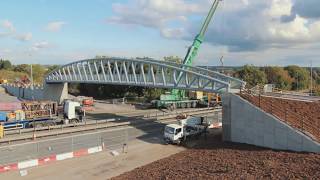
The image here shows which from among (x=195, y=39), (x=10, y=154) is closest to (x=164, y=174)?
(x=10, y=154)

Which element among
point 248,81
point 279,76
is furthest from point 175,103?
point 279,76

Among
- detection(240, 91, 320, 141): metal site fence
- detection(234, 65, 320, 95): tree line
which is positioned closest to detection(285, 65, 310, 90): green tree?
detection(234, 65, 320, 95): tree line

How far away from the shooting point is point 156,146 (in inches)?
1688

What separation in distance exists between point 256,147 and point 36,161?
19.8 metres

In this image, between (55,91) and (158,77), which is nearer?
(158,77)

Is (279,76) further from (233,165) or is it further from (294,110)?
(233,165)

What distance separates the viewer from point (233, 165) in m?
30.1

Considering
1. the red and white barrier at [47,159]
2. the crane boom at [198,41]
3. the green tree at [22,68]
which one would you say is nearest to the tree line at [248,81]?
the green tree at [22,68]

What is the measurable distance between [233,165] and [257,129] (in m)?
10.1

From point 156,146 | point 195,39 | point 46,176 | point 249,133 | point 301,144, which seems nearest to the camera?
point 46,176

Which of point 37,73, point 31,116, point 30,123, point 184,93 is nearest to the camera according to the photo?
point 30,123

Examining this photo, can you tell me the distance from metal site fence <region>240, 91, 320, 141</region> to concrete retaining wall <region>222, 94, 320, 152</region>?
2.24ft

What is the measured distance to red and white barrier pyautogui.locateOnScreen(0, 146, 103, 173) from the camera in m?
33.3

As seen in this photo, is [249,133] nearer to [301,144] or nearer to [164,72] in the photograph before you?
[301,144]
